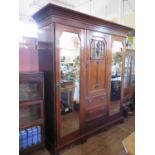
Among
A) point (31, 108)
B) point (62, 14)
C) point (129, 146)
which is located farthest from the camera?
point (31, 108)

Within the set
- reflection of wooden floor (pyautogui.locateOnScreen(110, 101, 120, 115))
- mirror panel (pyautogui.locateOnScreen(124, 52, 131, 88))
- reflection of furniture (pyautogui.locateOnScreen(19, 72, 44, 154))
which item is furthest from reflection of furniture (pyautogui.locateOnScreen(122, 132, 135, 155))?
mirror panel (pyautogui.locateOnScreen(124, 52, 131, 88))

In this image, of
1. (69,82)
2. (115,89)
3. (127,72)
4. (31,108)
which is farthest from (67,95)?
(127,72)

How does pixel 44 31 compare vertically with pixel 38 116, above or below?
above

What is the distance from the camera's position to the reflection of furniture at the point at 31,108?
2.06 m

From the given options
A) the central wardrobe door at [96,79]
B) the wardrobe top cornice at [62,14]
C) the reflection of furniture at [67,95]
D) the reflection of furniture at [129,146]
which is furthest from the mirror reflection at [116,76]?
the reflection of furniture at [129,146]

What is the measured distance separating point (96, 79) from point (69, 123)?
0.84 meters

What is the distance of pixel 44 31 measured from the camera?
2207mm

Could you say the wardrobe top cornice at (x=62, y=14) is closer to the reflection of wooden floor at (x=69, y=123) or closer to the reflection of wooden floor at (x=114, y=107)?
the reflection of wooden floor at (x=69, y=123)

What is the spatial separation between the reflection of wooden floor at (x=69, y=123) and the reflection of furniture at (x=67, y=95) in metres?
0.09

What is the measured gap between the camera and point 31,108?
2.26m

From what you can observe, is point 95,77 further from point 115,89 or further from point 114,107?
point 114,107
